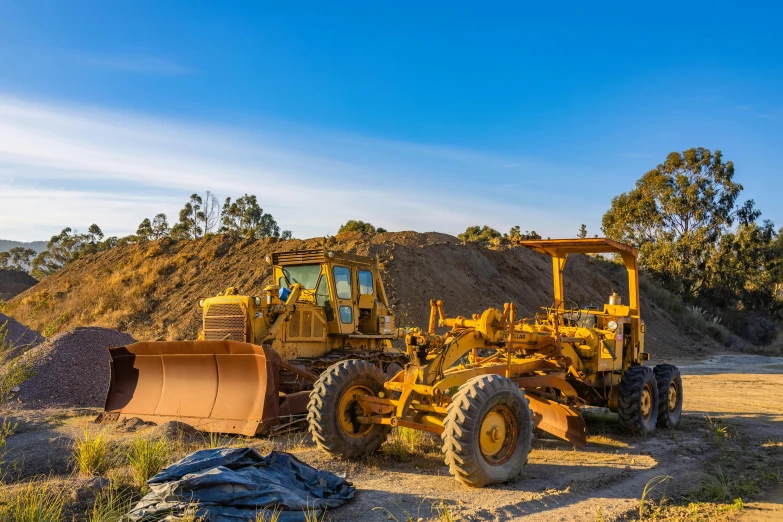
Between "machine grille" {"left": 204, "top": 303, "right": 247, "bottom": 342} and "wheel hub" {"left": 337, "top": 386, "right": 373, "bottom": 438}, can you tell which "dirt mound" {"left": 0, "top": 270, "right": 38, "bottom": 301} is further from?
"wheel hub" {"left": 337, "top": 386, "right": 373, "bottom": 438}

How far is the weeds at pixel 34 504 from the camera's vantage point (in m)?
4.89

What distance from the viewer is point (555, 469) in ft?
25.3

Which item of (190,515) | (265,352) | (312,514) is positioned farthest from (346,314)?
(190,515)

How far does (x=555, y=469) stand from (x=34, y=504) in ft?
18.4

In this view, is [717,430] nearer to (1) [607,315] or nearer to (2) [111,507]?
(1) [607,315]

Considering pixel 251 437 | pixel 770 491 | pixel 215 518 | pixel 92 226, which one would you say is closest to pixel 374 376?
pixel 251 437

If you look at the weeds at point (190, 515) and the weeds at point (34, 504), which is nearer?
the weeds at point (190, 515)

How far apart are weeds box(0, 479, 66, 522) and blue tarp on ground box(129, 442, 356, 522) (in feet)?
2.20

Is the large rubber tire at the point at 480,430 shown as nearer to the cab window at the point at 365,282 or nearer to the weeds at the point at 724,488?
the weeds at the point at 724,488

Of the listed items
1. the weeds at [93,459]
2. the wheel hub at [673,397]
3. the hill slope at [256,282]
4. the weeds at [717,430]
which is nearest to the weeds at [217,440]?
the weeds at [93,459]

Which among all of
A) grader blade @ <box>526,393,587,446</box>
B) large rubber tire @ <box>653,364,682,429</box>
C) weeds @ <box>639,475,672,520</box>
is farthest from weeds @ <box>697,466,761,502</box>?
large rubber tire @ <box>653,364,682,429</box>

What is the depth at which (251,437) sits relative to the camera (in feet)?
29.9

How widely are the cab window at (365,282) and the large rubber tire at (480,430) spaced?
5.61 m

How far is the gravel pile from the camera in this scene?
1234 centimetres
